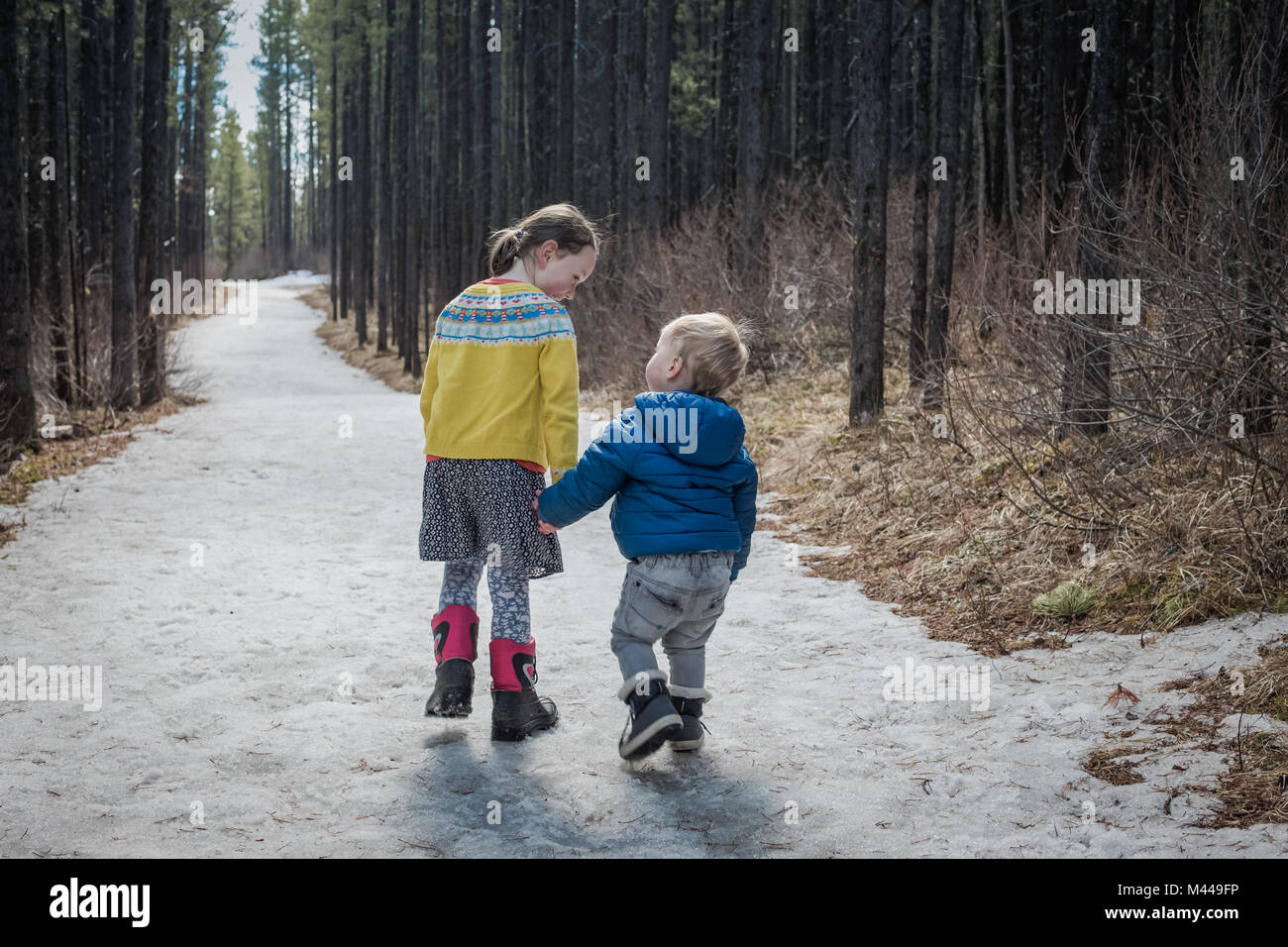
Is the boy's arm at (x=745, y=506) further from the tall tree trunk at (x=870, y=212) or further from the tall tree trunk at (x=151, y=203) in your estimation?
the tall tree trunk at (x=151, y=203)

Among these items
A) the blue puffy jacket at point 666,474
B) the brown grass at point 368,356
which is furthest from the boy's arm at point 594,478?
the brown grass at point 368,356

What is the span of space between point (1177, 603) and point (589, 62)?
3691 cm

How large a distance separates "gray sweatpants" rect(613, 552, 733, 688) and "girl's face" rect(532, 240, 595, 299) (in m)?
1.03

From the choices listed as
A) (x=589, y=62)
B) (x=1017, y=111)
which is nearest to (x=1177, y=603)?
(x=1017, y=111)

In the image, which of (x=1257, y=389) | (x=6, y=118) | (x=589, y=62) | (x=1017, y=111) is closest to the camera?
(x=1257, y=389)

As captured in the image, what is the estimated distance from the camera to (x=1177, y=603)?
493 cm

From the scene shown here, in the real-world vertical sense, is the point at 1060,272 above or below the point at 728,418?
above

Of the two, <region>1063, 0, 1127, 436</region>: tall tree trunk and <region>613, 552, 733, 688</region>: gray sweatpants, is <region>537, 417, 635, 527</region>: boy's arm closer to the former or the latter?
<region>613, 552, 733, 688</region>: gray sweatpants

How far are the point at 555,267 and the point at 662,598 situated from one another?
124 centimetres

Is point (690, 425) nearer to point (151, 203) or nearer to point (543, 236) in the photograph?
point (543, 236)

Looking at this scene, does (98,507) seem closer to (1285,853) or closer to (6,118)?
(6,118)

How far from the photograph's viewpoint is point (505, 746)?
3.89 metres

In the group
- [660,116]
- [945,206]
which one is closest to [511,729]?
[945,206]

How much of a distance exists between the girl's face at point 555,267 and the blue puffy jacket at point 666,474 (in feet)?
1.95
